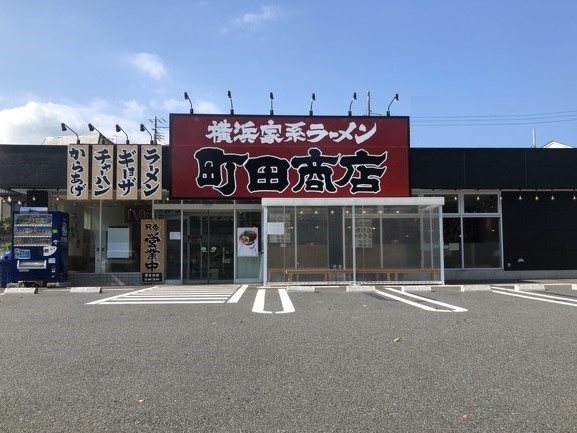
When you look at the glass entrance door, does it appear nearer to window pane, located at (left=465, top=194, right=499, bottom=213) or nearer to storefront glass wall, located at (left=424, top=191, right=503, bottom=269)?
storefront glass wall, located at (left=424, top=191, right=503, bottom=269)

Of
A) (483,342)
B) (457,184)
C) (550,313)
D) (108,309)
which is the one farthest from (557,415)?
(457,184)

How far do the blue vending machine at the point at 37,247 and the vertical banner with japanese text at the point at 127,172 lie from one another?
2354 mm

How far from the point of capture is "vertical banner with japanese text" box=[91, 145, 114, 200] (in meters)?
19.8

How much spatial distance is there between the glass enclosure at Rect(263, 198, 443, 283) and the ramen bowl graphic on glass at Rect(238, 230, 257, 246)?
216 cm

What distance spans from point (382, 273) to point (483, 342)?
10655mm

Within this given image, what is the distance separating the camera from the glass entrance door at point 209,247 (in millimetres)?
20594

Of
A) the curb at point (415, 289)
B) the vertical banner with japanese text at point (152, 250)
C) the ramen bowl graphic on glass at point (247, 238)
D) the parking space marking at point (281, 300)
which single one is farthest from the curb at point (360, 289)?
the vertical banner with japanese text at point (152, 250)

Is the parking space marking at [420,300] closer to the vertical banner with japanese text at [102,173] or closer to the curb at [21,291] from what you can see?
the vertical banner with japanese text at [102,173]

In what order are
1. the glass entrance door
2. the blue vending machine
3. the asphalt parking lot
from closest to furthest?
the asphalt parking lot, the blue vending machine, the glass entrance door

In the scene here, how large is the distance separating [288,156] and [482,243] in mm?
8304

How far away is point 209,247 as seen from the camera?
2066cm

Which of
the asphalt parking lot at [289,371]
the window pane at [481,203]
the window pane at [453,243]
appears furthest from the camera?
the window pane at [481,203]

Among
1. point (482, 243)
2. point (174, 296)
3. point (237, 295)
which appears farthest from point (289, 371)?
point (482, 243)

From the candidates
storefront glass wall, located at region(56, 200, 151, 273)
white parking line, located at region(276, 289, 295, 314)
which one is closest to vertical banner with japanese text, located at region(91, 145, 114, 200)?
storefront glass wall, located at region(56, 200, 151, 273)
